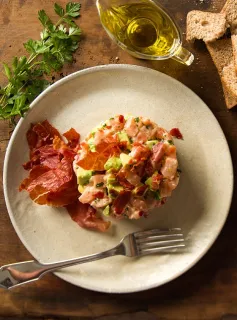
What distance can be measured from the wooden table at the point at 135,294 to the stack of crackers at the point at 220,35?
71 mm

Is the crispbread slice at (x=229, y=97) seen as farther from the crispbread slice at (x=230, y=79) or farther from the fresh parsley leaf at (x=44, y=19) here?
the fresh parsley leaf at (x=44, y=19)

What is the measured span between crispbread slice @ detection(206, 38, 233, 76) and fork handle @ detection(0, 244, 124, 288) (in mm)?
1385

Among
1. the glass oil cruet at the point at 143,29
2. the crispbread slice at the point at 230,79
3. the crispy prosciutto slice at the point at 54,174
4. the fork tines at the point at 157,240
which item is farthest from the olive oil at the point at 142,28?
the fork tines at the point at 157,240

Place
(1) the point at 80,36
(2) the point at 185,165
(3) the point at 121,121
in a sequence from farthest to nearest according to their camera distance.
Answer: (1) the point at 80,36 → (2) the point at 185,165 → (3) the point at 121,121

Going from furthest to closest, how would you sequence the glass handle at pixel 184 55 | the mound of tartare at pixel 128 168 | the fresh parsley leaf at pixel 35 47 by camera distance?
the fresh parsley leaf at pixel 35 47 < the glass handle at pixel 184 55 < the mound of tartare at pixel 128 168

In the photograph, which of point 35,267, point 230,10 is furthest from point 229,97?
point 35,267

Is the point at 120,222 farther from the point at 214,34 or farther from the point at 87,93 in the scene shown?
the point at 214,34

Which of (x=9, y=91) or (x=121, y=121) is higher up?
(x=9, y=91)

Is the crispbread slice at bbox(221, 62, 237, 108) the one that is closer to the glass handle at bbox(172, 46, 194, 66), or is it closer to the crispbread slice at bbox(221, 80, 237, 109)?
the crispbread slice at bbox(221, 80, 237, 109)

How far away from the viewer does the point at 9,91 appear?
3.22m

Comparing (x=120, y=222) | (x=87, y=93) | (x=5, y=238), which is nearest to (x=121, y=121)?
(x=87, y=93)

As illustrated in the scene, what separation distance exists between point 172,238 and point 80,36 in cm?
155

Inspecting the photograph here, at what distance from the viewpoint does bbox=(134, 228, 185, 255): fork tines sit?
2.97m

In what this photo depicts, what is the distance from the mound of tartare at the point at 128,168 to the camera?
2.71 metres
